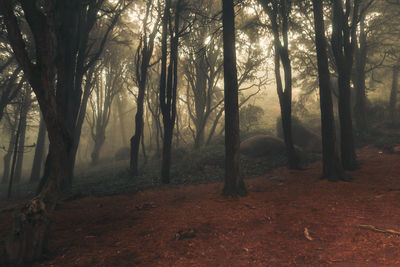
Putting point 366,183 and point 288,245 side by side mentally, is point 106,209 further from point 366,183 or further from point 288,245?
point 366,183

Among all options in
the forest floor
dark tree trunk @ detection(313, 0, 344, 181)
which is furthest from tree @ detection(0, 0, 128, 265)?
dark tree trunk @ detection(313, 0, 344, 181)

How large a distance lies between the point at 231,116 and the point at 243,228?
11.4ft

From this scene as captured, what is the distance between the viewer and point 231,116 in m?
6.79

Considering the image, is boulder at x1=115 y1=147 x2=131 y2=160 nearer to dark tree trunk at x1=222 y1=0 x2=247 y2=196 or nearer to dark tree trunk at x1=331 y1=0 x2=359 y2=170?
dark tree trunk at x1=222 y1=0 x2=247 y2=196

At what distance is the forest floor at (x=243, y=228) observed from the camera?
317cm

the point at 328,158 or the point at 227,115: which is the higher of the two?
the point at 227,115

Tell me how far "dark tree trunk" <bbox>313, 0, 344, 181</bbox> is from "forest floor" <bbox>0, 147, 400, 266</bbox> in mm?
576

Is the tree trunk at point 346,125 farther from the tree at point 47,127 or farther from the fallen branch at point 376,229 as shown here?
the tree at point 47,127

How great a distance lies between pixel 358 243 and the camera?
3236 mm

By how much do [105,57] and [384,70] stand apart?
25637 mm

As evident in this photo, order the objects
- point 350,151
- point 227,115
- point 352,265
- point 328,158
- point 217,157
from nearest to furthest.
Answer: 1. point 352,265
2. point 227,115
3. point 328,158
4. point 350,151
5. point 217,157

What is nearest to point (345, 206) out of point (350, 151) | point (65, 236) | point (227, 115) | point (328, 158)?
point (328, 158)

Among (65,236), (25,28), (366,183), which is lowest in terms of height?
(65,236)

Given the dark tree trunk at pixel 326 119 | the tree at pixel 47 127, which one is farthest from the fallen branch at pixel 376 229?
the tree at pixel 47 127
